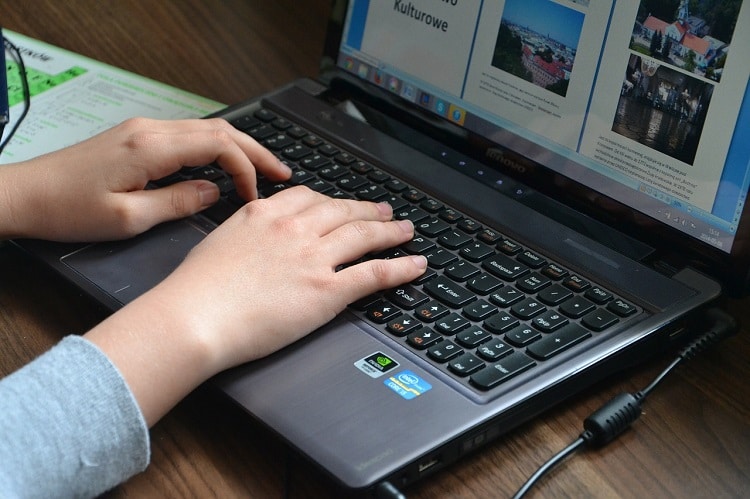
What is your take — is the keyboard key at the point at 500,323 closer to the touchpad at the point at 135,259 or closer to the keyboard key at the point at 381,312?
the keyboard key at the point at 381,312

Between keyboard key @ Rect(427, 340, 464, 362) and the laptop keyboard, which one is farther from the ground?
the laptop keyboard

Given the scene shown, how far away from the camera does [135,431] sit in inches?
23.2

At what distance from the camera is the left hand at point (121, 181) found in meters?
0.77

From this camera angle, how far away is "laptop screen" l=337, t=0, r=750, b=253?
28.3 inches

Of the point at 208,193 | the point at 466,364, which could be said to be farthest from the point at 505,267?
the point at 208,193

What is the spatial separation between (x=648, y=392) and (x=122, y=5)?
2.78 feet

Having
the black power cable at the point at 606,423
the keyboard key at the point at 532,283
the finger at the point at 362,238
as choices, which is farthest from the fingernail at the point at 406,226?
the black power cable at the point at 606,423

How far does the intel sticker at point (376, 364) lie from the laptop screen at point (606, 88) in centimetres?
26

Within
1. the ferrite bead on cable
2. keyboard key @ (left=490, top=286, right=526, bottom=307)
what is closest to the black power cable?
the ferrite bead on cable

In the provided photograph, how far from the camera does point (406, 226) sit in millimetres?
782

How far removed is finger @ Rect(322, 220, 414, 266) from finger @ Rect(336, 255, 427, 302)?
20 mm

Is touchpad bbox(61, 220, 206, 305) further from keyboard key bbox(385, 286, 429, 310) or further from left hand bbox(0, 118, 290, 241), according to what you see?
keyboard key bbox(385, 286, 429, 310)

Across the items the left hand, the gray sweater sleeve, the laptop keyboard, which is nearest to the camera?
the gray sweater sleeve

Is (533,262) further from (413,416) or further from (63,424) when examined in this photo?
(63,424)
